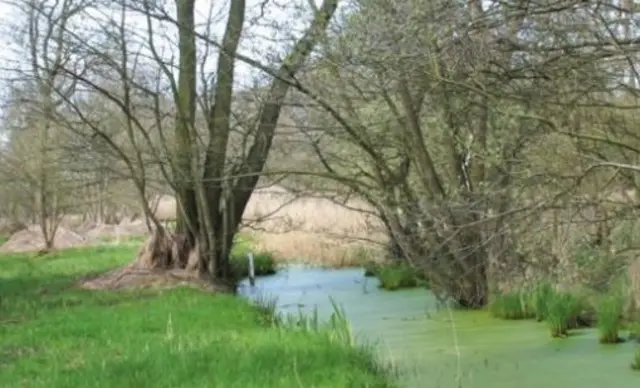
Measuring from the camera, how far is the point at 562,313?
11.8 meters

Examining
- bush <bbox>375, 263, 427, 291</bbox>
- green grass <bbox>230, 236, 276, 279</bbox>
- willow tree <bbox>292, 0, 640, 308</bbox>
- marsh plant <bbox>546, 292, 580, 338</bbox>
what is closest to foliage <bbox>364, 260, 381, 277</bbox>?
bush <bbox>375, 263, 427, 291</bbox>

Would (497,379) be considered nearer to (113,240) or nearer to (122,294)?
(122,294)

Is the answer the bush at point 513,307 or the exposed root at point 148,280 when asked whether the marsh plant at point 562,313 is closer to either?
the bush at point 513,307

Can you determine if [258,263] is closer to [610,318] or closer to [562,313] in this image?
[562,313]

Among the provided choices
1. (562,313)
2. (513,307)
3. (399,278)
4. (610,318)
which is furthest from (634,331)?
(399,278)

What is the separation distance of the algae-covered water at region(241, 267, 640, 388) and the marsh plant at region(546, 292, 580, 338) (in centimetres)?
16

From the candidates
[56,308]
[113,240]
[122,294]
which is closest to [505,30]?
[56,308]

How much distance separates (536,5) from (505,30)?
918 mm

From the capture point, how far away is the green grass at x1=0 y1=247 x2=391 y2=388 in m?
7.02

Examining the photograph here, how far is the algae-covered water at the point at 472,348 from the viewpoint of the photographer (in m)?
8.80

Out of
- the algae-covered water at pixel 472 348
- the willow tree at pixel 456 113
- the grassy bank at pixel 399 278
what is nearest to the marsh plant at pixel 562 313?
the algae-covered water at pixel 472 348

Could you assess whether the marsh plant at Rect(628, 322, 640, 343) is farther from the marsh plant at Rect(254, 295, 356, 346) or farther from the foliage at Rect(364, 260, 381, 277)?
the foliage at Rect(364, 260, 381, 277)

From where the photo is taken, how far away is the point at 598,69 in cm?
927

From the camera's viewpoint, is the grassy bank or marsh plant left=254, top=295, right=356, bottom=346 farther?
the grassy bank
